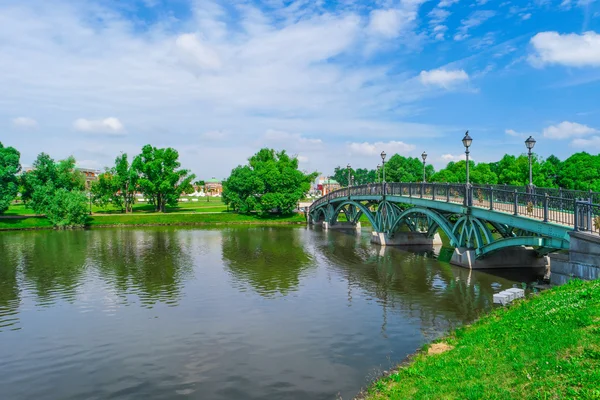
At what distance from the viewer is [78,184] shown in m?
71.5

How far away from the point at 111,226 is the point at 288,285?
4942 centimetres

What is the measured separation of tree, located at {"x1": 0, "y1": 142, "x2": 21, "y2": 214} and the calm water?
106ft

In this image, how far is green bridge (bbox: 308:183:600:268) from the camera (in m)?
19.6

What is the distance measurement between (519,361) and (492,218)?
17.0 m

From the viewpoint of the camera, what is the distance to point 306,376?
1250 centimetres

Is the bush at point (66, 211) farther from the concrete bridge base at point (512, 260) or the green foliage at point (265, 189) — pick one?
the concrete bridge base at point (512, 260)

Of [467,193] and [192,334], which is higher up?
[467,193]

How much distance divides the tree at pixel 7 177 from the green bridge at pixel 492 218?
5292 centimetres

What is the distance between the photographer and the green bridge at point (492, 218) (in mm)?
19578

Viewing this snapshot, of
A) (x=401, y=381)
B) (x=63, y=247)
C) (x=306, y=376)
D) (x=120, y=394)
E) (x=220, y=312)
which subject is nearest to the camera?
(x=401, y=381)

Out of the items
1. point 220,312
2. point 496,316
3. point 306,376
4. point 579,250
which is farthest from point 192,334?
point 579,250

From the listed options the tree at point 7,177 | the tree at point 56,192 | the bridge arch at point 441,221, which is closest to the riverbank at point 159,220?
the tree at point 56,192

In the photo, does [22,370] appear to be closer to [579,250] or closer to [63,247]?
[579,250]

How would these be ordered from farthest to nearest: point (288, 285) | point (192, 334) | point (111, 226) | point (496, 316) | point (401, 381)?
point (111, 226)
point (288, 285)
point (192, 334)
point (496, 316)
point (401, 381)
